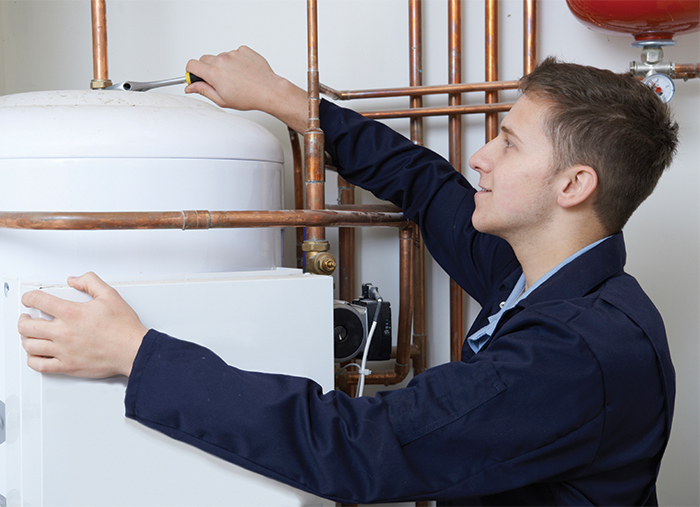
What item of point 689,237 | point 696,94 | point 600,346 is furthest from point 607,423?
point 696,94

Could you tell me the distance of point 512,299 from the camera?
0.88m

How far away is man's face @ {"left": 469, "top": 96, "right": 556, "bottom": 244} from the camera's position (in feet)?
2.57

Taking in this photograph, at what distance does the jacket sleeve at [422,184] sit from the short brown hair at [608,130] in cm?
23

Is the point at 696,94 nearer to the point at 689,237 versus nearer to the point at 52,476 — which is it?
the point at 689,237

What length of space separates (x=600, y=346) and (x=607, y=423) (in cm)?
8

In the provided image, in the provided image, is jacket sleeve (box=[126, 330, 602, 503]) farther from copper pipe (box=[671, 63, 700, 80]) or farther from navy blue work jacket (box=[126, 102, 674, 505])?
copper pipe (box=[671, 63, 700, 80])

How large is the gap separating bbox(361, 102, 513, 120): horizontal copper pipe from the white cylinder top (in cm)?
43

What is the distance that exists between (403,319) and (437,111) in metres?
0.41

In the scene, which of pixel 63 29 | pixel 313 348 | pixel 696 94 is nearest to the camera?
pixel 313 348

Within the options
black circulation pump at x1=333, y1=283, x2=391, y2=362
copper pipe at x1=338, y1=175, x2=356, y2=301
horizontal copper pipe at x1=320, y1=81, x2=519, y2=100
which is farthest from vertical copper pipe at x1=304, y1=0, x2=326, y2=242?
copper pipe at x1=338, y1=175, x2=356, y2=301

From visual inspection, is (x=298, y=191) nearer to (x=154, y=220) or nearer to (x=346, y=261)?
(x=346, y=261)

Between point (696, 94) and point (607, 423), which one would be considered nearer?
point (607, 423)

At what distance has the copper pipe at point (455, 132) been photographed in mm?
1193

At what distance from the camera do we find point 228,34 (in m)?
1.27
